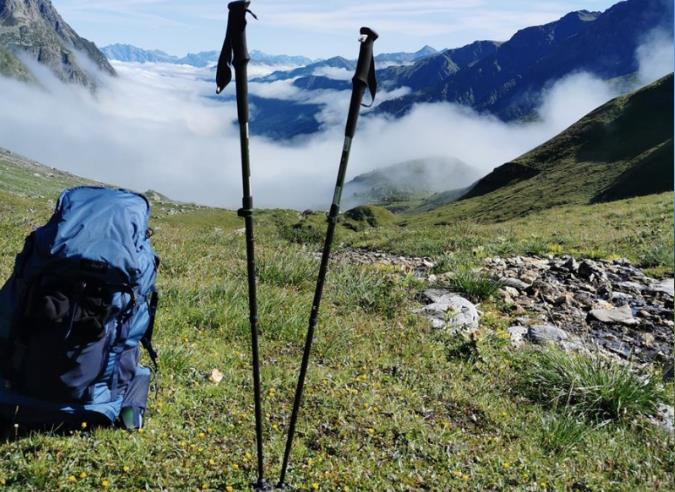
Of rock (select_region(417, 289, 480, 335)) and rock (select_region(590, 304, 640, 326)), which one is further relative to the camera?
rock (select_region(590, 304, 640, 326))

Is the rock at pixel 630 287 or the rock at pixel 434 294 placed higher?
the rock at pixel 630 287

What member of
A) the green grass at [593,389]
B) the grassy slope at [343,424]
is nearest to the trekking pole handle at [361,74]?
the grassy slope at [343,424]

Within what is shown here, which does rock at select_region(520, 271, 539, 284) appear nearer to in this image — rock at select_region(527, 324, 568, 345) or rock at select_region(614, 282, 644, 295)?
Result: rock at select_region(614, 282, 644, 295)

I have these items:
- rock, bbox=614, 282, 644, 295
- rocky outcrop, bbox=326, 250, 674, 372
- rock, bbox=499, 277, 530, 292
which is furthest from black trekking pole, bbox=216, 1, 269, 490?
rock, bbox=614, 282, 644, 295

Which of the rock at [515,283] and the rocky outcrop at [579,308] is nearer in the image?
the rocky outcrop at [579,308]

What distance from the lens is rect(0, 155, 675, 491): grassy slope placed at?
4.61m

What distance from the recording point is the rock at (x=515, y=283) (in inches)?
432

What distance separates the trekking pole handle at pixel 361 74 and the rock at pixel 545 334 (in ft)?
19.4

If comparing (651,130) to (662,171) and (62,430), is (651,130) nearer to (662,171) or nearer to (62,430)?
(662,171)

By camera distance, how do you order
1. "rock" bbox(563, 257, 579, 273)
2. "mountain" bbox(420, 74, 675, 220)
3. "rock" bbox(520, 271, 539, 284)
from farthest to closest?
"mountain" bbox(420, 74, 675, 220) → "rock" bbox(563, 257, 579, 273) → "rock" bbox(520, 271, 539, 284)

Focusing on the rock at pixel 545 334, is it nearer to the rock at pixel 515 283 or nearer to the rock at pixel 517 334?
the rock at pixel 517 334

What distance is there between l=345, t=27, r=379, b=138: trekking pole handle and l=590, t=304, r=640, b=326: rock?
25.0ft

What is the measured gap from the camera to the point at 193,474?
4.57 m

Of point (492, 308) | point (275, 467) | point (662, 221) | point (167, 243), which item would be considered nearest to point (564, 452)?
point (275, 467)
